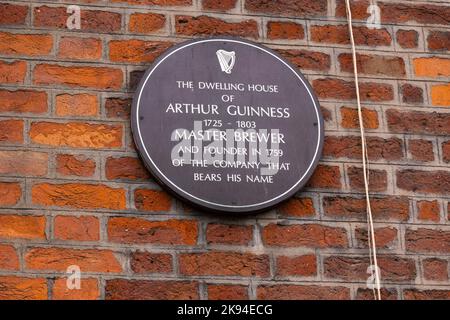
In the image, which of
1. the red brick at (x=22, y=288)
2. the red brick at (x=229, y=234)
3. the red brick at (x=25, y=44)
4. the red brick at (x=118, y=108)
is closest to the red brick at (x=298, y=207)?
the red brick at (x=229, y=234)

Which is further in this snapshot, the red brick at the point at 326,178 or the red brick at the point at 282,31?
the red brick at the point at 282,31

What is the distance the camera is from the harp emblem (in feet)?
13.3

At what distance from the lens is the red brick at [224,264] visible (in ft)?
12.4

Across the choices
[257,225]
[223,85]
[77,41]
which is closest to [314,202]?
[257,225]

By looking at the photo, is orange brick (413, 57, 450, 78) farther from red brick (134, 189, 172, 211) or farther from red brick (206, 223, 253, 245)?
red brick (134, 189, 172, 211)

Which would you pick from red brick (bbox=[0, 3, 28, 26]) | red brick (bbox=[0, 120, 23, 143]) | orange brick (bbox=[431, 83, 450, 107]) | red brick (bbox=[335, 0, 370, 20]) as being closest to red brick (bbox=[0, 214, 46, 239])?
red brick (bbox=[0, 120, 23, 143])

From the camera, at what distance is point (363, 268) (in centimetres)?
389

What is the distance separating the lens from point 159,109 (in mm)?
3945

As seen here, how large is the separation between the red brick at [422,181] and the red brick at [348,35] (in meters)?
0.48

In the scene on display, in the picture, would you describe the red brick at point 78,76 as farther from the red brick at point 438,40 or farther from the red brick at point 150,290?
the red brick at point 438,40

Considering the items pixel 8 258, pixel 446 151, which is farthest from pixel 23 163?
pixel 446 151

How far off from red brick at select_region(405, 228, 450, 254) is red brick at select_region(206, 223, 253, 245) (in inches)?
20.7

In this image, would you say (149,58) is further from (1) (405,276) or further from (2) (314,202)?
(1) (405,276)

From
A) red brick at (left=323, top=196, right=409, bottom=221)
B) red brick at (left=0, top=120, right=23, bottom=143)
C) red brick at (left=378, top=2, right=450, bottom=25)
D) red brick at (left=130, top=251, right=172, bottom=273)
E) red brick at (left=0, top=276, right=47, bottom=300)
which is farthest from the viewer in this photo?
red brick at (left=378, top=2, right=450, bottom=25)
